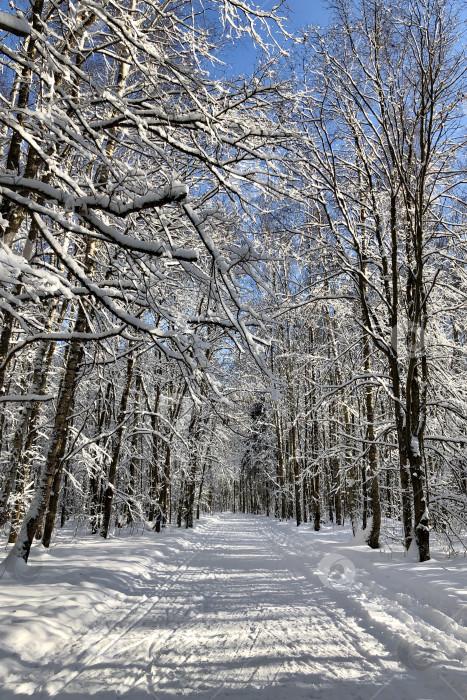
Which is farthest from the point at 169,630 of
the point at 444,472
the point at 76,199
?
the point at 444,472

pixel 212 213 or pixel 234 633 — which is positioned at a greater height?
pixel 212 213

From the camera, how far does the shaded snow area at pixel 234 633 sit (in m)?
3.03

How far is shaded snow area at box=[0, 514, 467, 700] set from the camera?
119 inches

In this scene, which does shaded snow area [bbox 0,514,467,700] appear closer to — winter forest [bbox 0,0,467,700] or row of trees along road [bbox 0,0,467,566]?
winter forest [bbox 0,0,467,700]

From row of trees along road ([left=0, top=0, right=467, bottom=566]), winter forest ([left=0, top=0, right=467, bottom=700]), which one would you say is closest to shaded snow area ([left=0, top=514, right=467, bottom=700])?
winter forest ([left=0, top=0, right=467, bottom=700])

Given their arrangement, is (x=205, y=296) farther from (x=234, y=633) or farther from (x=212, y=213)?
(x=234, y=633)

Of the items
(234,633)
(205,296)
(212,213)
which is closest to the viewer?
(212,213)

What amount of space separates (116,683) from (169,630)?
1.27 meters

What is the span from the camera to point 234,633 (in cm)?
416

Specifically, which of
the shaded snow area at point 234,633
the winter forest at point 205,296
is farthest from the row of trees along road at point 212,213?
the shaded snow area at point 234,633

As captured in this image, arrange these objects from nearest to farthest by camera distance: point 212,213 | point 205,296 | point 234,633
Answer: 1. point 212,213
2. point 234,633
3. point 205,296

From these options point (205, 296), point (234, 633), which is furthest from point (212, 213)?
point (234, 633)

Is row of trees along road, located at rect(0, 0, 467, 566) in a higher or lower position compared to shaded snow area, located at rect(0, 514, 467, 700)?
higher

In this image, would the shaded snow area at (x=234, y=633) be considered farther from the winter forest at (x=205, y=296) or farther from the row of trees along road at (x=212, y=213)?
the row of trees along road at (x=212, y=213)
